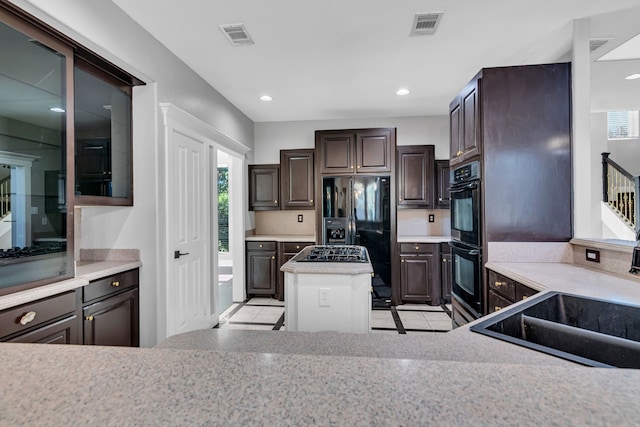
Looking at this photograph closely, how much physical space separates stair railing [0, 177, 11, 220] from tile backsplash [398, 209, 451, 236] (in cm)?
423

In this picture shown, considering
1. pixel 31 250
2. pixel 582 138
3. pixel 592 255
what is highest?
pixel 582 138

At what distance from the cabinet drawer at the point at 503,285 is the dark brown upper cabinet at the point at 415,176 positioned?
2175mm

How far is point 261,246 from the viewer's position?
14.4 feet

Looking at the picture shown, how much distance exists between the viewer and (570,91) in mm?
2268

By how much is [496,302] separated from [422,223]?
2.60m

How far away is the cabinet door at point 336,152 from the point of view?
4.27 m

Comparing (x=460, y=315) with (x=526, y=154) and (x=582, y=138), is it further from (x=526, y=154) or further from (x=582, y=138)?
(x=582, y=138)

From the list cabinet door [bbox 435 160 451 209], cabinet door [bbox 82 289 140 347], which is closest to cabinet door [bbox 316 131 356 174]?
cabinet door [bbox 435 160 451 209]

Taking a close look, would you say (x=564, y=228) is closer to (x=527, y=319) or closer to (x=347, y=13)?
(x=527, y=319)

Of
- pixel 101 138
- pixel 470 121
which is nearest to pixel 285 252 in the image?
pixel 101 138

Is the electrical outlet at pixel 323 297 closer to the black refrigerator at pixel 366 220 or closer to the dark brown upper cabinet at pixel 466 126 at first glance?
the dark brown upper cabinet at pixel 466 126

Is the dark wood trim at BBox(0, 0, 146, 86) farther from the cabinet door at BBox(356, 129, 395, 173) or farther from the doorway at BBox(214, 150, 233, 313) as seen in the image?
the doorway at BBox(214, 150, 233, 313)

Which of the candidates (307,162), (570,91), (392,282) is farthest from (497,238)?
(307,162)

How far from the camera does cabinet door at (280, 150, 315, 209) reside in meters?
4.59
